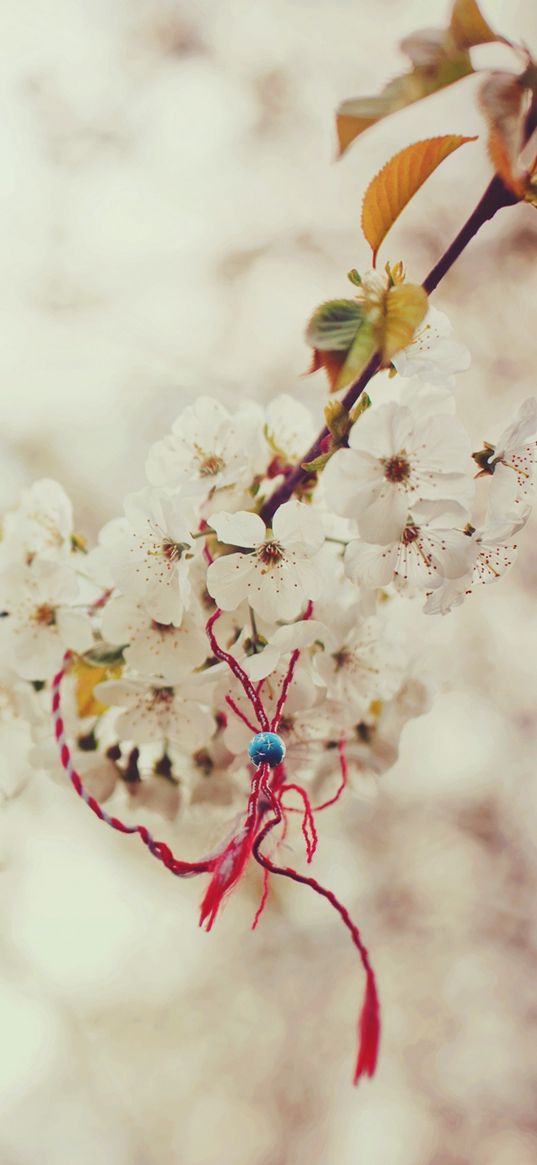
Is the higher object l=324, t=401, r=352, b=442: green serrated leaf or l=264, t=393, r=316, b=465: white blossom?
l=264, t=393, r=316, b=465: white blossom

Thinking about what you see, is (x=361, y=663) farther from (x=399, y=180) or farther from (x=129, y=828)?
(x=399, y=180)

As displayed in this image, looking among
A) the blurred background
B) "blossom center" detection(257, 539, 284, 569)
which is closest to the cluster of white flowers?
"blossom center" detection(257, 539, 284, 569)

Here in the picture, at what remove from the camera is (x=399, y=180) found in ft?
1.43

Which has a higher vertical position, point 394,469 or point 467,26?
point 467,26

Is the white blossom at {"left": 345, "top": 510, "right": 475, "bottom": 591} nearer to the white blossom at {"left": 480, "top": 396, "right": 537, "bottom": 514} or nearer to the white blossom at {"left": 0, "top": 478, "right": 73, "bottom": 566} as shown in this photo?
the white blossom at {"left": 480, "top": 396, "right": 537, "bottom": 514}

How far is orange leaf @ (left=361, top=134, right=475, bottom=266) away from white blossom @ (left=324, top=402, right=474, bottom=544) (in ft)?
0.30

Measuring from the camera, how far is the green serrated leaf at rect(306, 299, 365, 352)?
44 cm

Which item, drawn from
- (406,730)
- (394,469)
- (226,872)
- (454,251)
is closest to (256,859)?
(226,872)

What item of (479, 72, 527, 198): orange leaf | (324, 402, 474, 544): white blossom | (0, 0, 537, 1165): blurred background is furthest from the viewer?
(0, 0, 537, 1165): blurred background

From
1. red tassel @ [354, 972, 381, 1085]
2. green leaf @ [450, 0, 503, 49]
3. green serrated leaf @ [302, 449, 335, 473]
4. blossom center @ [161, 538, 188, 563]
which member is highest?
green leaf @ [450, 0, 503, 49]

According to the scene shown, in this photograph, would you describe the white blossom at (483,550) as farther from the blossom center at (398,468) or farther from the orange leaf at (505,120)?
the orange leaf at (505,120)

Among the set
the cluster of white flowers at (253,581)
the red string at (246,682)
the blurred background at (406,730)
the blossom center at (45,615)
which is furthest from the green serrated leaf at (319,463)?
the blurred background at (406,730)

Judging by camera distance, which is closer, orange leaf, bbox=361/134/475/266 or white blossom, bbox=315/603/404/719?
orange leaf, bbox=361/134/475/266

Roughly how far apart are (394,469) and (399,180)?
0.15 meters
